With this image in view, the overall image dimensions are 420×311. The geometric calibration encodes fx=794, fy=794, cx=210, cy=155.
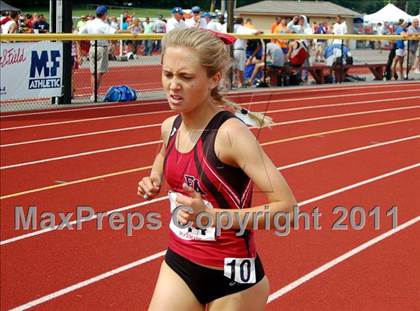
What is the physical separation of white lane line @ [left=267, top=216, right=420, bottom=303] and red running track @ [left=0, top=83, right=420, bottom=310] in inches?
1.7

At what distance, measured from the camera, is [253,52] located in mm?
18234

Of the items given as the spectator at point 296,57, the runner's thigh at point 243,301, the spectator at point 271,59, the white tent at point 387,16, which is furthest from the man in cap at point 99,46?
the white tent at point 387,16

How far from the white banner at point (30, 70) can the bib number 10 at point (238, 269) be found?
10.4m

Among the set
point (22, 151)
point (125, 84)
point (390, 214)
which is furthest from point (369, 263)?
point (125, 84)

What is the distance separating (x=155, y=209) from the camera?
729 cm

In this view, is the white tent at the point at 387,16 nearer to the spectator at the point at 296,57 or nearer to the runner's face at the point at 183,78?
the spectator at the point at 296,57

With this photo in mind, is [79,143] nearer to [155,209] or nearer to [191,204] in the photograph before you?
[155,209]

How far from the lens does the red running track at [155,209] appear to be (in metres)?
5.29

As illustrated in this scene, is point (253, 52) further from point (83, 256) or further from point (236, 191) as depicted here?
point (236, 191)

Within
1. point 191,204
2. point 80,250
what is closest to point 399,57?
point 80,250

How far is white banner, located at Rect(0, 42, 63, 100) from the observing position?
1273 centimetres

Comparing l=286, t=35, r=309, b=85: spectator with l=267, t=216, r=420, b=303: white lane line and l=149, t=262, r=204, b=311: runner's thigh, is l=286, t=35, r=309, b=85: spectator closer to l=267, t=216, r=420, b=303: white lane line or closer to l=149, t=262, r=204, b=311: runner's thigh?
l=267, t=216, r=420, b=303: white lane line

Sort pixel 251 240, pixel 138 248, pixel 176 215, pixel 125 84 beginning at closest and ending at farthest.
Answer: pixel 176 215 < pixel 251 240 < pixel 138 248 < pixel 125 84

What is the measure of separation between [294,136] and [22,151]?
3798 millimetres
